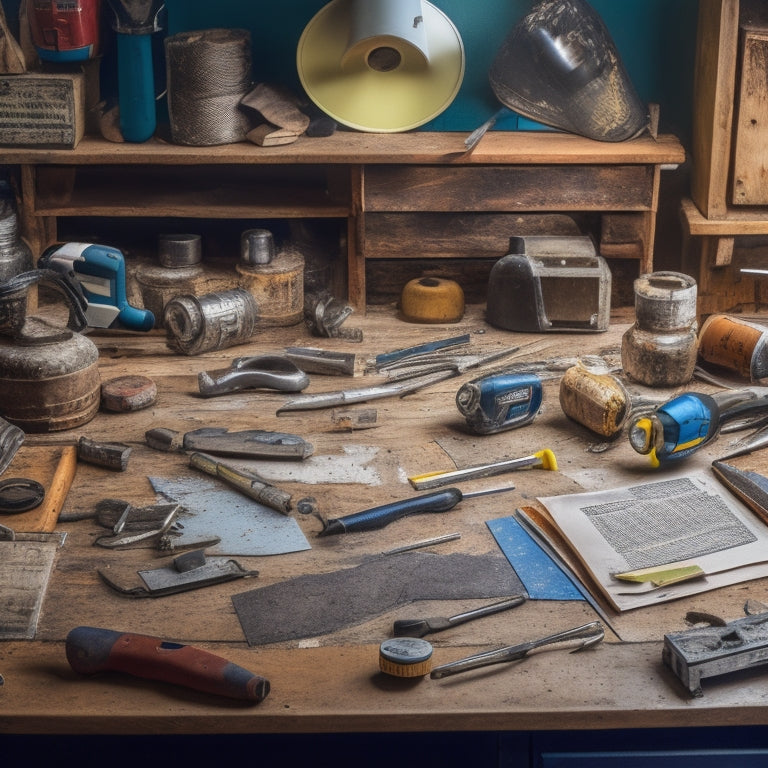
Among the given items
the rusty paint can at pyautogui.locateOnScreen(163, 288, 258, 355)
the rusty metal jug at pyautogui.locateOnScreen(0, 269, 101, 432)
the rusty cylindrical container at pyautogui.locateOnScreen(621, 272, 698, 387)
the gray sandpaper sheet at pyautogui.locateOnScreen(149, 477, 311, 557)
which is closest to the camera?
the gray sandpaper sheet at pyautogui.locateOnScreen(149, 477, 311, 557)

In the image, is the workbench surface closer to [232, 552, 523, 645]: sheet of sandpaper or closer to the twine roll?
[232, 552, 523, 645]: sheet of sandpaper

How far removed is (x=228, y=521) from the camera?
1.74 m

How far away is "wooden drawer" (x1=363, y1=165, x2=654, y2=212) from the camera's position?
101 inches

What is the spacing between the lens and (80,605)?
1522 mm

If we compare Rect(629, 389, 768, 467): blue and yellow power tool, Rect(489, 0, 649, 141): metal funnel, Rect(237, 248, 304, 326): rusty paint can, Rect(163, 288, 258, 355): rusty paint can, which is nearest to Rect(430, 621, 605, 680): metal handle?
Rect(629, 389, 768, 467): blue and yellow power tool

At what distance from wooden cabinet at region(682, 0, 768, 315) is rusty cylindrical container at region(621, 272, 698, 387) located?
41cm

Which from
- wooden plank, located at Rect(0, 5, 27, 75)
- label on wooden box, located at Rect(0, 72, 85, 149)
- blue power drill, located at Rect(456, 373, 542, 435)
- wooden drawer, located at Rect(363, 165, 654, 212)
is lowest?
blue power drill, located at Rect(456, 373, 542, 435)

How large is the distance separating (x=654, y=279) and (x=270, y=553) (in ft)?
3.46

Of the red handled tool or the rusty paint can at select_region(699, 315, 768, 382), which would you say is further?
the rusty paint can at select_region(699, 315, 768, 382)

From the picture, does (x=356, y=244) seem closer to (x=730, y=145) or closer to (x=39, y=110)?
(x=39, y=110)

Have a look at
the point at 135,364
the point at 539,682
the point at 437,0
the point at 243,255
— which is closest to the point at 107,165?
the point at 243,255

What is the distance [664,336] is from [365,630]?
1.01 meters

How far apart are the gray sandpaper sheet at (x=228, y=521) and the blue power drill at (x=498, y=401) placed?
43 centimetres

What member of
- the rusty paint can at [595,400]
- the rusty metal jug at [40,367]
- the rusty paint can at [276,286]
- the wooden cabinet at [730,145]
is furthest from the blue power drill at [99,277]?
the wooden cabinet at [730,145]
